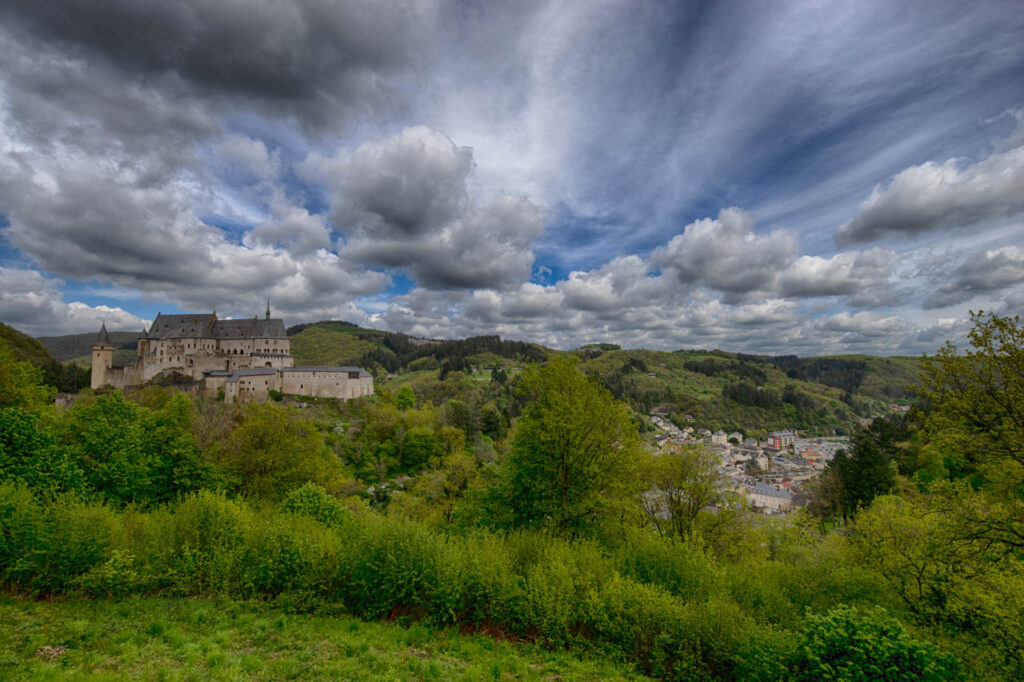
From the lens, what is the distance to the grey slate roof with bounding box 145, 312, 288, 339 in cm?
6606

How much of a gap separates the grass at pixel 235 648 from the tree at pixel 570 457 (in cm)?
730

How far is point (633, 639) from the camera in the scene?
11.7 metres

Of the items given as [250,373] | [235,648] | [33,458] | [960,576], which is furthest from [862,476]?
[250,373]

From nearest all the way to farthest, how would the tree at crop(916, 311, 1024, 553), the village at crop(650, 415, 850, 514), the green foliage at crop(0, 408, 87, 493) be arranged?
the tree at crop(916, 311, 1024, 553) → the green foliage at crop(0, 408, 87, 493) → the village at crop(650, 415, 850, 514)

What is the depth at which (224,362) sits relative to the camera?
6581 centimetres

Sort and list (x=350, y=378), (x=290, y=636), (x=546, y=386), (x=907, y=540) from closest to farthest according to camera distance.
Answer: (x=290, y=636)
(x=907, y=540)
(x=546, y=386)
(x=350, y=378)

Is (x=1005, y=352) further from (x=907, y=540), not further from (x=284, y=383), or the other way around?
(x=284, y=383)

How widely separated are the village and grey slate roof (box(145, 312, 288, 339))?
71687 millimetres

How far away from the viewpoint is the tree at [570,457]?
18547mm

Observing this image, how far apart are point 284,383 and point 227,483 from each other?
4700 centimetres

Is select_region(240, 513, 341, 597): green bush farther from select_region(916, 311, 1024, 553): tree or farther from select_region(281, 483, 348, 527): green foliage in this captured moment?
select_region(916, 311, 1024, 553): tree

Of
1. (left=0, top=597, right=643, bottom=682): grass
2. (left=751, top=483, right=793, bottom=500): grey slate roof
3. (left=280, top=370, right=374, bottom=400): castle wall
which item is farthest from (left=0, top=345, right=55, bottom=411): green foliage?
(left=751, top=483, right=793, bottom=500): grey slate roof

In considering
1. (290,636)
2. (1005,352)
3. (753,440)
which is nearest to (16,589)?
(290,636)

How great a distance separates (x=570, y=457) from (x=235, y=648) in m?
13.3
